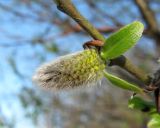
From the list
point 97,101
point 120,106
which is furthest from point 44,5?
point 97,101

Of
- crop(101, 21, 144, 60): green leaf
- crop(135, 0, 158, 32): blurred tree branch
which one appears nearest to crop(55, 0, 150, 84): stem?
crop(101, 21, 144, 60): green leaf

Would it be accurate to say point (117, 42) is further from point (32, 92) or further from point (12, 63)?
point (32, 92)

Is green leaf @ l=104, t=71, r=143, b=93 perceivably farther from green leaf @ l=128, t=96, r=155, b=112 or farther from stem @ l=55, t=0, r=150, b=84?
green leaf @ l=128, t=96, r=155, b=112

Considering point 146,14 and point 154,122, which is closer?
point 154,122

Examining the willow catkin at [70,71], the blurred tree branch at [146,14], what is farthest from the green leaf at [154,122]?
the blurred tree branch at [146,14]

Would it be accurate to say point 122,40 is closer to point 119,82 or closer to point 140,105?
point 119,82

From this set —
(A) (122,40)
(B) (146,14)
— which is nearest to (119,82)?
(A) (122,40)

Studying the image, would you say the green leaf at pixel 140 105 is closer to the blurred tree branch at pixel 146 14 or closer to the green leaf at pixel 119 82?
the green leaf at pixel 119 82
